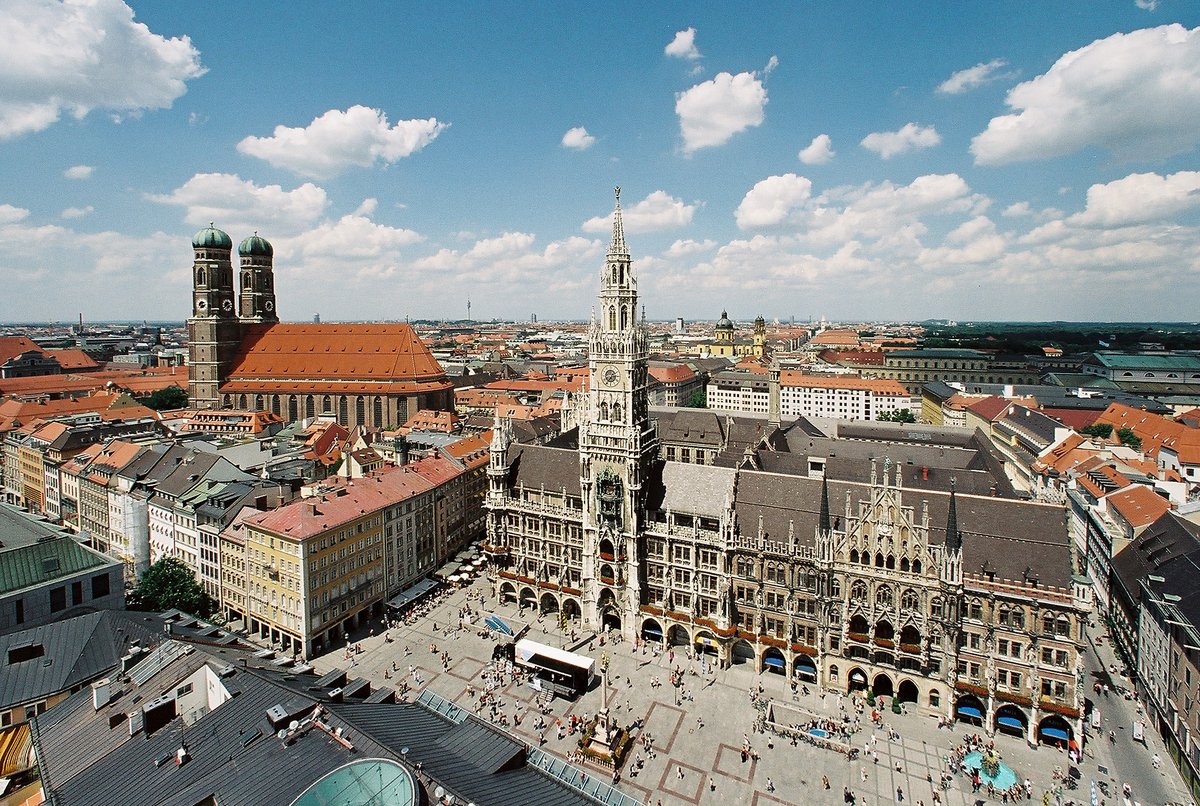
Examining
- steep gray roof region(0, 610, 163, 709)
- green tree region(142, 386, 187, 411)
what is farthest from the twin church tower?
steep gray roof region(0, 610, 163, 709)

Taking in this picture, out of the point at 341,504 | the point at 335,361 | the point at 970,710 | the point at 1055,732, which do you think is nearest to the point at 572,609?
the point at 341,504

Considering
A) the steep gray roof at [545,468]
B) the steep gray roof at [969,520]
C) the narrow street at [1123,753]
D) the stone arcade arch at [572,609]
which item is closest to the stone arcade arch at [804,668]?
the steep gray roof at [969,520]

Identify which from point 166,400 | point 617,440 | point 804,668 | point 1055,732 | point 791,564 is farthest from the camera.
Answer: point 166,400

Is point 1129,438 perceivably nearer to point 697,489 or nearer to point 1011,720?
point 1011,720

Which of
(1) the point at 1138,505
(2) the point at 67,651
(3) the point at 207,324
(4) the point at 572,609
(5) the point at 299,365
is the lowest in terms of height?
(4) the point at 572,609

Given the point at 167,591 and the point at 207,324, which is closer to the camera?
the point at 167,591

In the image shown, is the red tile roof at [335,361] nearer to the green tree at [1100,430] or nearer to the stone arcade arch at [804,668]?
the stone arcade arch at [804,668]

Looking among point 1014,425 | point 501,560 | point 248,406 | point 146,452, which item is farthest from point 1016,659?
point 248,406

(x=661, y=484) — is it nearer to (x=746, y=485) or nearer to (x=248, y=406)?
(x=746, y=485)
